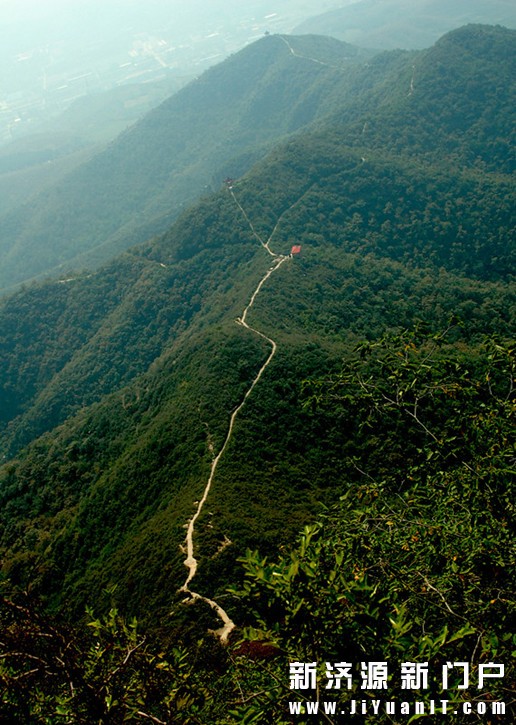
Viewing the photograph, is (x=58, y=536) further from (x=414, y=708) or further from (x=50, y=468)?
(x=414, y=708)

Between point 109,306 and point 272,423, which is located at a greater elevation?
point 272,423

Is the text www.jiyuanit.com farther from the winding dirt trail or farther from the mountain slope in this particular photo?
the winding dirt trail

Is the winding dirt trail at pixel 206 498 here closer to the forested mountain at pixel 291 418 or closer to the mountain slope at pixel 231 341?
the forested mountain at pixel 291 418

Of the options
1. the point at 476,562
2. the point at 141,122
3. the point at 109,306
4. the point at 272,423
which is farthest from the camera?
the point at 141,122

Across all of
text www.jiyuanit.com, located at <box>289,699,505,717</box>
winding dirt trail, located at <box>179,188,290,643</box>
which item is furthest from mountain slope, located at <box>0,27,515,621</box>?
text www.jiyuanit.com, located at <box>289,699,505,717</box>

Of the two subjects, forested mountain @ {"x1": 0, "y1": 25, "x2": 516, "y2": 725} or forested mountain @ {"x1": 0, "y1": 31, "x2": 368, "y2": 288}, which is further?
forested mountain @ {"x1": 0, "y1": 31, "x2": 368, "y2": 288}

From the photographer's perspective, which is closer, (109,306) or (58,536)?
(58,536)

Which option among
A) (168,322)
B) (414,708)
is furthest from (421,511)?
(168,322)
